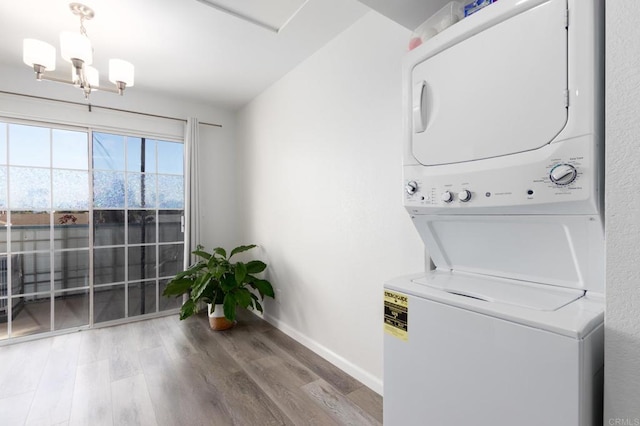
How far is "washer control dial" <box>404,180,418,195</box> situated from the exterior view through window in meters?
3.14

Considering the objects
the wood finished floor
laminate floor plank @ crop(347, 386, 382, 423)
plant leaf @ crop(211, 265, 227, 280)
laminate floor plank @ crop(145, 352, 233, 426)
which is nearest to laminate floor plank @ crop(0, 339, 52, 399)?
the wood finished floor

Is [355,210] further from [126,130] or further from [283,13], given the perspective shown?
[126,130]

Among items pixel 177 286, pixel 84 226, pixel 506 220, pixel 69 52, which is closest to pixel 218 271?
pixel 177 286

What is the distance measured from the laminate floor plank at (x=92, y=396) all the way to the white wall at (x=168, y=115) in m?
1.68

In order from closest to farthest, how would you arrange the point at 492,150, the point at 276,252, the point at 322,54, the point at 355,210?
the point at 492,150 → the point at 355,210 → the point at 322,54 → the point at 276,252

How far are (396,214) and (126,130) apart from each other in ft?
10.0

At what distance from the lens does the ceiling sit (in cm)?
187

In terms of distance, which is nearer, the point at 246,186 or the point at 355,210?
the point at 355,210

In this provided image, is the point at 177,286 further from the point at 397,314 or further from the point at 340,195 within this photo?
the point at 397,314

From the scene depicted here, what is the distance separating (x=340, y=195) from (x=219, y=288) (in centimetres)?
161

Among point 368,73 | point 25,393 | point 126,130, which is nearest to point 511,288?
point 368,73

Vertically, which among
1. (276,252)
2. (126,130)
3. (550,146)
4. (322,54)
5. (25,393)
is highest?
(322,54)

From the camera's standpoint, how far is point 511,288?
3.14ft

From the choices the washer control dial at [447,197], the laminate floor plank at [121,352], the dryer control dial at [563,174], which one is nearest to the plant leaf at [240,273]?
the laminate floor plank at [121,352]
